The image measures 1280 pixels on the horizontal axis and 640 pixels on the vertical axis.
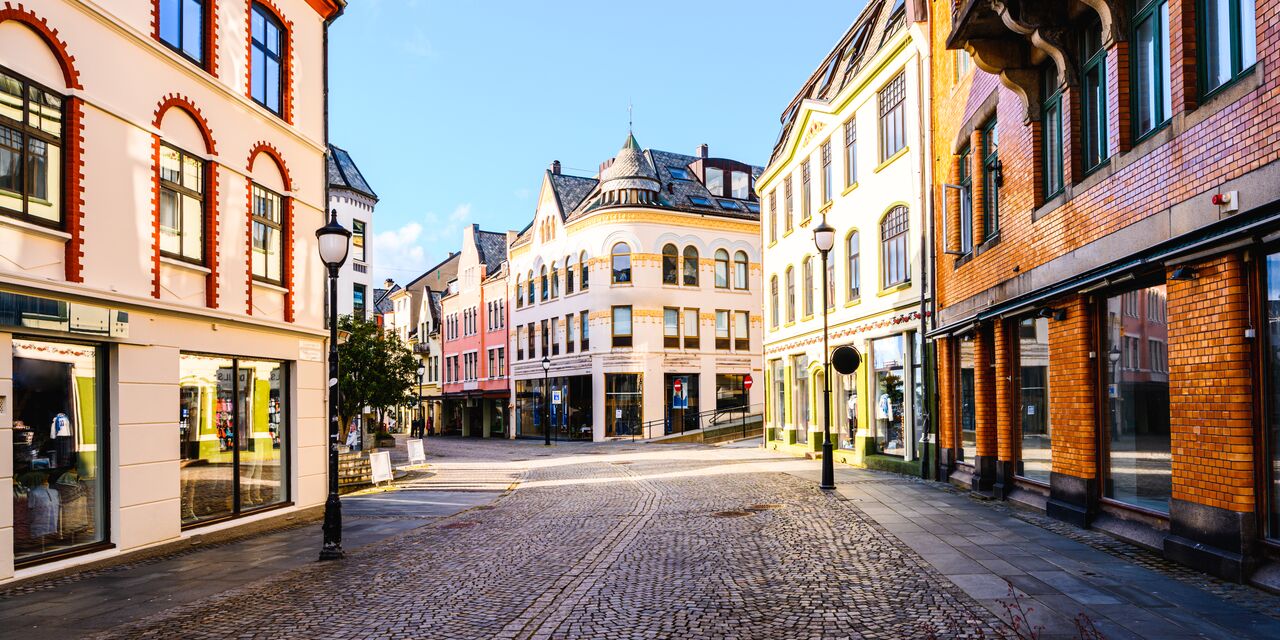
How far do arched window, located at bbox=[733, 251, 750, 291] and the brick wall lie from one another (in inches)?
1700

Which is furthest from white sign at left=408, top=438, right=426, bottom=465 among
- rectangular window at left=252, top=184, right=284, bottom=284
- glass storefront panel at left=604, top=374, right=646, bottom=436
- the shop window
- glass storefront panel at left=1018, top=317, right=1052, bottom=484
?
glass storefront panel at left=604, top=374, right=646, bottom=436

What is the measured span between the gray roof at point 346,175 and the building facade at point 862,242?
61.7 ft

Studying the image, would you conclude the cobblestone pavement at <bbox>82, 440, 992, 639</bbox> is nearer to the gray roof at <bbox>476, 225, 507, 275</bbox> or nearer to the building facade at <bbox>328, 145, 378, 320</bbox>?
the building facade at <bbox>328, 145, 378, 320</bbox>

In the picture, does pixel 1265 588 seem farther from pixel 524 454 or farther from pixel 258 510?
pixel 524 454

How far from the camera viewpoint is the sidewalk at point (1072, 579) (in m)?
7.00

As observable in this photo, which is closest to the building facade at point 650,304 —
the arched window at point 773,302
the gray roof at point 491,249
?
the arched window at point 773,302

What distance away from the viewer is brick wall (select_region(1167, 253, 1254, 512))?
8438 millimetres

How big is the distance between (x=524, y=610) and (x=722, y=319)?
146ft

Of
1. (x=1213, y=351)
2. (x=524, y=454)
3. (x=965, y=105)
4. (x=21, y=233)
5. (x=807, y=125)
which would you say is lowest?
(x=524, y=454)

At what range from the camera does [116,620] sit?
26.7 ft

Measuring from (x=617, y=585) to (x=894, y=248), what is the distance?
15278mm

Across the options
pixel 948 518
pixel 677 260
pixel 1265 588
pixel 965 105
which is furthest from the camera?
pixel 677 260

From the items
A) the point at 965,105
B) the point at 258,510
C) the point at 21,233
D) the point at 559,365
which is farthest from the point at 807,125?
the point at 559,365

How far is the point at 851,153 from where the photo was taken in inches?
1019
